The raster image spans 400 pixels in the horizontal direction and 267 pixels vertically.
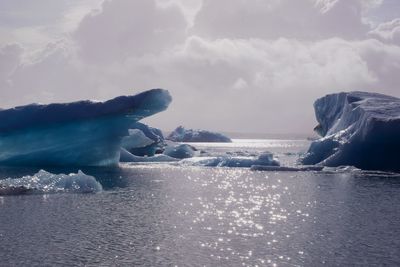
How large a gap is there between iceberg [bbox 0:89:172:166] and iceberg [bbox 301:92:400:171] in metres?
14.1

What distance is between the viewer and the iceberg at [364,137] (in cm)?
3797

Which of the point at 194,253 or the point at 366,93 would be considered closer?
the point at 194,253

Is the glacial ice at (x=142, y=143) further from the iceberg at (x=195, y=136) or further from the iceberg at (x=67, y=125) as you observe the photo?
the iceberg at (x=195, y=136)

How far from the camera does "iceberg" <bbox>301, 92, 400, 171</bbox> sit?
37969 mm

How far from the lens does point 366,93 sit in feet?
152

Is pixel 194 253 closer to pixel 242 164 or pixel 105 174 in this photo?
pixel 105 174

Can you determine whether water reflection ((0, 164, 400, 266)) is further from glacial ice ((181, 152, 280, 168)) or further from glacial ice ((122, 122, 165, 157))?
glacial ice ((122, 122, 165, 157))

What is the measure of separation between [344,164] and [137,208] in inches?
943

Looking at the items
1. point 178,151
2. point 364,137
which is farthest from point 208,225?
point 178,151

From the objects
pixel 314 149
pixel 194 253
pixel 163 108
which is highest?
pixel 163 108

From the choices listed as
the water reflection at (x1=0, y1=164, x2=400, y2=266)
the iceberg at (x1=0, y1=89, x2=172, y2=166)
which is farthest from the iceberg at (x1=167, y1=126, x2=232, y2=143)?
the water reflection at (x1=0, y1=164, x2=400, y2=266)

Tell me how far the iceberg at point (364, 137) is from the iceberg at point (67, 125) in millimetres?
14073

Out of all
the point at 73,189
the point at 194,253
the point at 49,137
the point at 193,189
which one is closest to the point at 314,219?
the point at 194,253

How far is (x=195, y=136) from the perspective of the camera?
124188 millimetres
